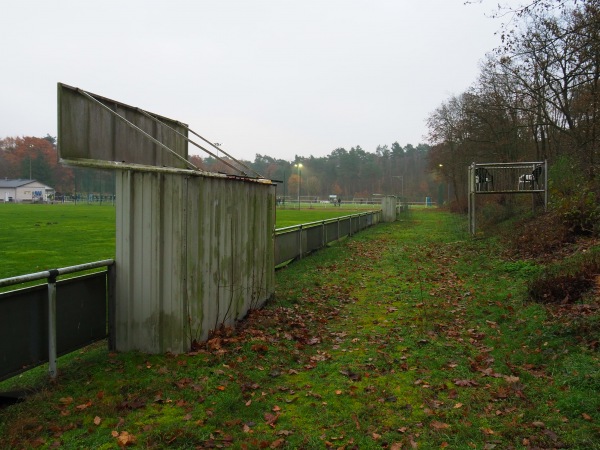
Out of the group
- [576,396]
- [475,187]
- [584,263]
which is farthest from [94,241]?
[576,396]

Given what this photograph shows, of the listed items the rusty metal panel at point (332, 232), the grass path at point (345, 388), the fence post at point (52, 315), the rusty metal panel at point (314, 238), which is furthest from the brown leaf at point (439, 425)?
the rusty metal panel at point (332, 232)

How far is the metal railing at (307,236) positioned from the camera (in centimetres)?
1111

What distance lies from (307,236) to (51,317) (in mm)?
9347

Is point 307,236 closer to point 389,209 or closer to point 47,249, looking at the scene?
point 47,249

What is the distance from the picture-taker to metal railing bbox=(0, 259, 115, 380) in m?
3.93

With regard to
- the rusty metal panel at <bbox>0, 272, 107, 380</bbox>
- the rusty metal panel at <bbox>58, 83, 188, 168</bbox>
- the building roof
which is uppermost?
the building roof

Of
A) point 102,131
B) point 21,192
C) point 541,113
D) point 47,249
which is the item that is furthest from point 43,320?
point 21,192

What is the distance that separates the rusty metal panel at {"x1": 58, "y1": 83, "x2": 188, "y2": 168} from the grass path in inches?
88.2

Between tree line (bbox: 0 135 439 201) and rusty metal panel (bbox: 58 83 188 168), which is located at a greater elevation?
tree line (bbox: 0 135 439 201)

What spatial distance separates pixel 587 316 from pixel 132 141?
18.8 ft

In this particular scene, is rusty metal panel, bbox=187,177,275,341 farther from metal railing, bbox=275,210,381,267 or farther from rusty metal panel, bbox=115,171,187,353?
metal railing, bbox=275,210,381,267

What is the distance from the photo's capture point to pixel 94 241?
17484mm

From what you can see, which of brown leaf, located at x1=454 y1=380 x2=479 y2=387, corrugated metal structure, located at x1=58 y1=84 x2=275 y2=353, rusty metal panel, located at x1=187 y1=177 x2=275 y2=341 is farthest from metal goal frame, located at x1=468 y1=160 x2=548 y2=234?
corrugated metal structure, located at x1=58 y1=84 x2=275 y2=353

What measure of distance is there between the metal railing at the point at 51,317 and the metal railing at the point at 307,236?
538 cm
